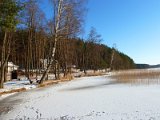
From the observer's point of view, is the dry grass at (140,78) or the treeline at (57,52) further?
the treeline at (57,52)

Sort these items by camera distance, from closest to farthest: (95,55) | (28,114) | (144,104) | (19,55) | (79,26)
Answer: (28,114), (144,104), (79,26), (19,55), (95,55)

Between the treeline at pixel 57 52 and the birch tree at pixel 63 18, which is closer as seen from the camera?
the birch tree at pixel 63 18

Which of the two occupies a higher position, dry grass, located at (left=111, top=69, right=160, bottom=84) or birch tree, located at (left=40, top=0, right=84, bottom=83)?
birch tree, located at (left=40, top=0, right=84, bottom=83)

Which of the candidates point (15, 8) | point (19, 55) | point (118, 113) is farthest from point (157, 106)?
point (19, 55)

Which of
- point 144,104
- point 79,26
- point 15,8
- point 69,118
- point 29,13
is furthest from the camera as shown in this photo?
point 29,13

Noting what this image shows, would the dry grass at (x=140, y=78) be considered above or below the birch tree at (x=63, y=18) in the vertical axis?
below

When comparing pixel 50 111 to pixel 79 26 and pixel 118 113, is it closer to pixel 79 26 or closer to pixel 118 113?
pixel 118 113

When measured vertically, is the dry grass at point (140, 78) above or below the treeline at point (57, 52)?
below

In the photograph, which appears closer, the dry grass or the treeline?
the dry grass

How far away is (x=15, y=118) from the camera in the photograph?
12.3 metres

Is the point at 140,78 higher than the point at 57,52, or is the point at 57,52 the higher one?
the point at 57,52

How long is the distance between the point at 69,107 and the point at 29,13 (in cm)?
2537

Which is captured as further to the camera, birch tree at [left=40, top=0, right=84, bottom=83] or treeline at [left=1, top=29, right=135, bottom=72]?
treeline at [left=1, top=29, right=135, bottom=72]

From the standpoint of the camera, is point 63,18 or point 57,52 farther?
point 57,52
